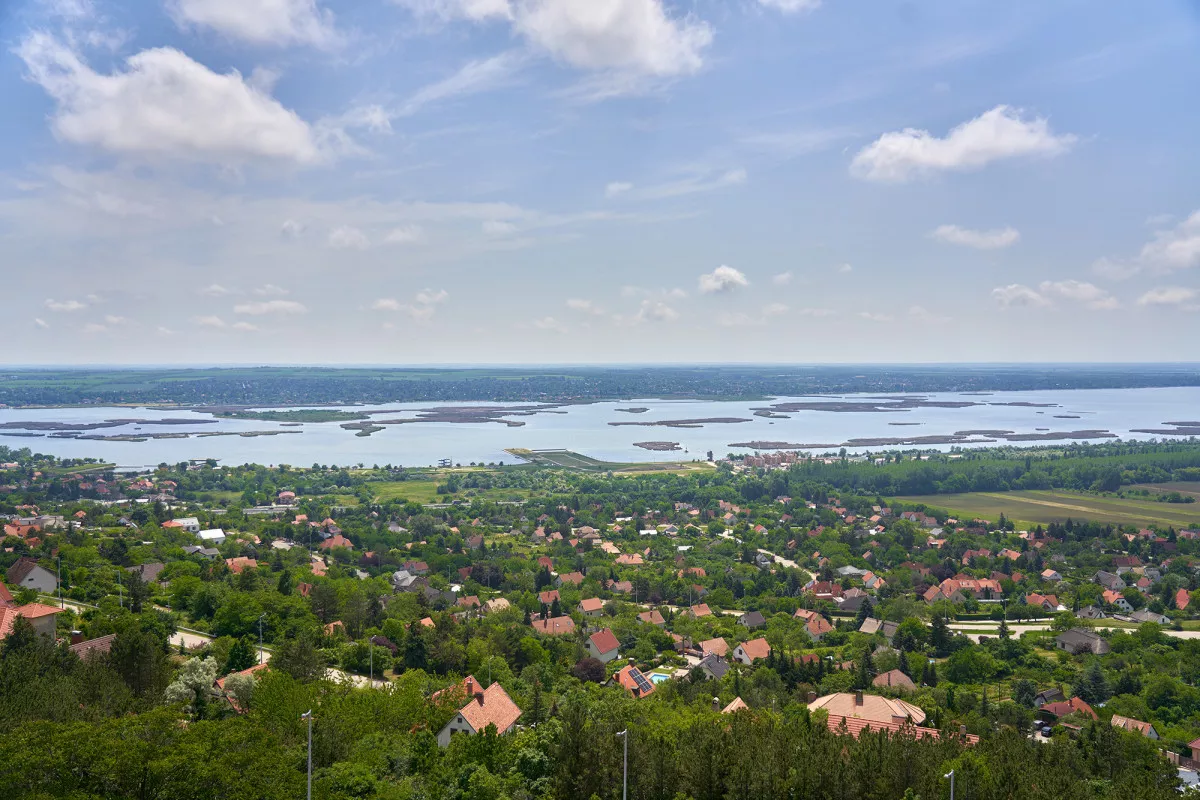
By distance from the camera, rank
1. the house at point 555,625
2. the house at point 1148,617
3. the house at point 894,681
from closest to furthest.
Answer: the house at point 894,681, the house at point 555,625, the house at point 1148,617

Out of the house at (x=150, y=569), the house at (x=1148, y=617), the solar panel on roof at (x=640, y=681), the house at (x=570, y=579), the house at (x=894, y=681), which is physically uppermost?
the house at (x=150, y=569)

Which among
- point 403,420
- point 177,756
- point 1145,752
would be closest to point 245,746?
point 177,756

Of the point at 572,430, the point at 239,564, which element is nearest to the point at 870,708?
the point at 239,564

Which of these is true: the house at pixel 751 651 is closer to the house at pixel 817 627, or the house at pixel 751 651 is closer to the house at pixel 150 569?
the house at pixel 817 627

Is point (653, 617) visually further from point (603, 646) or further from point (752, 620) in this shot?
point (603, 646)

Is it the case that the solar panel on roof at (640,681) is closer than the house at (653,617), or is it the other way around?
the solar panel on roof at (640,681)

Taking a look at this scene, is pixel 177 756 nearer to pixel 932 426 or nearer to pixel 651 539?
pixel 651 539

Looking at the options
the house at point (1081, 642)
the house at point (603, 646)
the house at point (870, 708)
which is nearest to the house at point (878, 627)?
the house at point (1081, 642)
